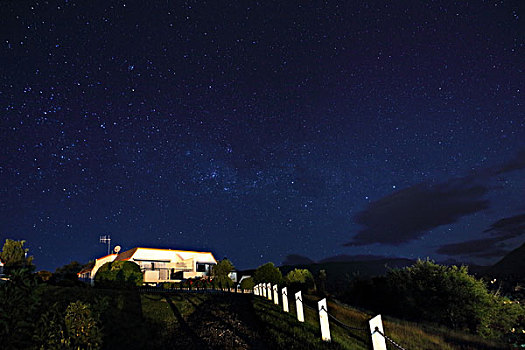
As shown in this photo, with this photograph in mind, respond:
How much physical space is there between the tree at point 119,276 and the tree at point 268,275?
13.5 m

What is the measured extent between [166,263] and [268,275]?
75.1 ft

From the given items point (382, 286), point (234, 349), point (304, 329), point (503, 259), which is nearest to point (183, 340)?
point (234, 349)

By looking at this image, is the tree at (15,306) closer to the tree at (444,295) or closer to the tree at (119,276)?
the tree at (444,295)

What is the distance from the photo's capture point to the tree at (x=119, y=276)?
31031 mm

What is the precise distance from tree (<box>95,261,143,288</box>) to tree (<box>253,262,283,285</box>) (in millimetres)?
13475

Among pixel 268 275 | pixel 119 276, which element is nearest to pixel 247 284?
pixel 268 275

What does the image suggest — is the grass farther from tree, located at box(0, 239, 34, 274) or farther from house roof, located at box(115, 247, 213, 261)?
house roof, located at box(115, 247, 213, 261)

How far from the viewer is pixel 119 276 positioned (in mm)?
32000

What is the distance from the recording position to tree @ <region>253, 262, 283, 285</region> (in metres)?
39.5

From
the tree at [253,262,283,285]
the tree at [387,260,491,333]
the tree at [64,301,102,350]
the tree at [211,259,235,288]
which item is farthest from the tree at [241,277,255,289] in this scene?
the tree at [64,301,102,350]

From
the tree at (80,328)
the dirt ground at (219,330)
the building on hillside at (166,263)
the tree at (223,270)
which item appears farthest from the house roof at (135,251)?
the tree at (80,328)

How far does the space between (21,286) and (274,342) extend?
256 inches

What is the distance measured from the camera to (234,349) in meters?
9.48

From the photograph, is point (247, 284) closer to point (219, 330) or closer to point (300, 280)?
point (300, 280)
